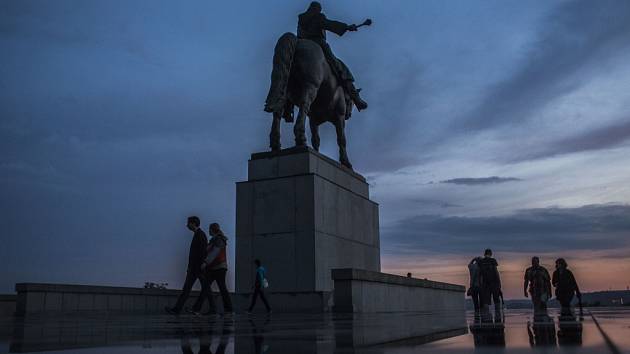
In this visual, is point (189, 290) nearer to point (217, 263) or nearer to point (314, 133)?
point (217, 263)

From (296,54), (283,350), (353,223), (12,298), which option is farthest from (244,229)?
(283,350)

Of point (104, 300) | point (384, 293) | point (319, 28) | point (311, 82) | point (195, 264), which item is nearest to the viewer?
point (195, 264)

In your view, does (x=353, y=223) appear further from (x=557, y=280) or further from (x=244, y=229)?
(x=557, y=280)

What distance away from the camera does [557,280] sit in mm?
15070

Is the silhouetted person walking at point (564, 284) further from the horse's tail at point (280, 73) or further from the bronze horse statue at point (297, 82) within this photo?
the horse's tail at point (280, 73)

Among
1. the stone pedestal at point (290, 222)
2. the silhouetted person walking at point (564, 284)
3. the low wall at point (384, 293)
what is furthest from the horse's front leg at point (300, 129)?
the silhouetted person walking at point (564, 284)

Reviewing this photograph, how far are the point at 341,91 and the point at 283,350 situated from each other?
16.2 m

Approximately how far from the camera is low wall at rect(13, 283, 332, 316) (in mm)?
15141

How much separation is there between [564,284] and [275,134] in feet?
27.3

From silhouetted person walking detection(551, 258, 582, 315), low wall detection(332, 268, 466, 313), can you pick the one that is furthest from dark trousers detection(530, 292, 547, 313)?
low wall detection(332, 268, 466, 313)

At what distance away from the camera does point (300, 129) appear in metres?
17.1

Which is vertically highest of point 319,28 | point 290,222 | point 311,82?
point 319,28

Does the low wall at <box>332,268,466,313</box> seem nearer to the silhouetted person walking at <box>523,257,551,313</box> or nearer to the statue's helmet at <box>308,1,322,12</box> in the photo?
the silhouetted person walking at <box>523,257,551,313</box>

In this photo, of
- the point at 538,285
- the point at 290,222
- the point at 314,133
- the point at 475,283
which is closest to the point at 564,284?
the point at 538,285
